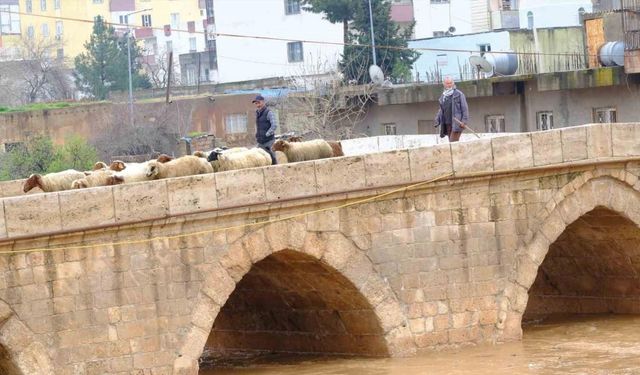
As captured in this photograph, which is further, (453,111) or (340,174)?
(453,111)

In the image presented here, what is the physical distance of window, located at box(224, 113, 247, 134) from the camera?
50938 mm

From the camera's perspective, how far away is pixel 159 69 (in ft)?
246

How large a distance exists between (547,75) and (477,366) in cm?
1379

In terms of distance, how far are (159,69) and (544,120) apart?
4473 centimetres

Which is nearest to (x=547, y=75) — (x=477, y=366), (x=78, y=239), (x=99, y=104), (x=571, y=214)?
(x=571, y=214)

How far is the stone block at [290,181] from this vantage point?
1767cm

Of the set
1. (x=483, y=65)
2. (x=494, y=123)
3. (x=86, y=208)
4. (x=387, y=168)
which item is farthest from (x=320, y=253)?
(x=483, y=65)

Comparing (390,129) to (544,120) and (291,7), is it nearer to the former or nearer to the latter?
(544,120)

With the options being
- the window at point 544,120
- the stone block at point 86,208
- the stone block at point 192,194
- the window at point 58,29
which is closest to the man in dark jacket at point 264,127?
the stone block at point 192,194

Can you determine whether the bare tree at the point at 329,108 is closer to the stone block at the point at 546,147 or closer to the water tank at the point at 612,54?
the water tank at the point at 612,54

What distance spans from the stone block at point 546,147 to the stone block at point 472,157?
66 cm

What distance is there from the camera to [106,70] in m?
65.6

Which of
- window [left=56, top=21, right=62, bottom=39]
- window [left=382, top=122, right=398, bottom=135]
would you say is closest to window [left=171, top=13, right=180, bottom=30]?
window [left=56, top=21, right=62, bottom=39]

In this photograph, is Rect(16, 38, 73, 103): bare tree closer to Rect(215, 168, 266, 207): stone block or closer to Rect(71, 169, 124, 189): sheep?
Rect(71, 169, 124, 189): sheep
